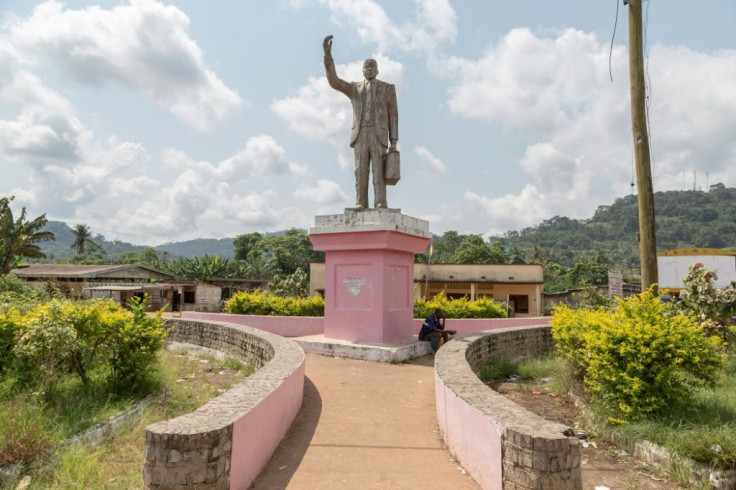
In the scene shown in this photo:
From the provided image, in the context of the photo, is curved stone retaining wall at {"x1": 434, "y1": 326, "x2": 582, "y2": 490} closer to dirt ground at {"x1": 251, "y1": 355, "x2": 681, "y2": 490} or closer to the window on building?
dirt ground at {"x1": 251, "y1": 355, "x2": 681, "y2": 490}

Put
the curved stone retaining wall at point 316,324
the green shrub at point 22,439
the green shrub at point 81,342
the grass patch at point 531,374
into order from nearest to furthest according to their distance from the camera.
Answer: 1. the green shrub at point 22,439
2. the green shrub at point 81,342
3. the grass patch at point 531,374
4. the curved stone retaining wall at point 316,324

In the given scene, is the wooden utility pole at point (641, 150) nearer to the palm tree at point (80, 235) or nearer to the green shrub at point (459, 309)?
the green shrub at point (459, 309)

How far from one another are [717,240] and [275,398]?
159014mm

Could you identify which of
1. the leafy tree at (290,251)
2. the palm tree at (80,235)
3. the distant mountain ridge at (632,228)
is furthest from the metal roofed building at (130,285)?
the distant mountain ridge at (632,228)

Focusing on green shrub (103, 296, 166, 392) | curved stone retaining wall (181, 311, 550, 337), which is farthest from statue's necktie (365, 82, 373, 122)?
green shrub (103, 296, 166, 392)

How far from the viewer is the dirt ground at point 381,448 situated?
153 inches

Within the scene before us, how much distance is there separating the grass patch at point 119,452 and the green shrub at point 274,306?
582cm

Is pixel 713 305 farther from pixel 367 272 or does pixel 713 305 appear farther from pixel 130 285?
pixel 130 285

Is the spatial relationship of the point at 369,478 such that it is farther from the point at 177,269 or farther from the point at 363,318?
the point at 177,269

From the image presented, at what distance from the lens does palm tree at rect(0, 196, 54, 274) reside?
76.7 ft

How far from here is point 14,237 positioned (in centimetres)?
2434

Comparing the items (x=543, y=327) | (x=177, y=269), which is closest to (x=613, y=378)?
(x=543, y=327)

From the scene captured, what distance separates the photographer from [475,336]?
8625 millimetres

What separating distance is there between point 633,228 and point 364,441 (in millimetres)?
174286
